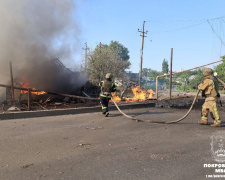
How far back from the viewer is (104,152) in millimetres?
3703

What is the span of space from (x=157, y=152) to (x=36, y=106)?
661cm

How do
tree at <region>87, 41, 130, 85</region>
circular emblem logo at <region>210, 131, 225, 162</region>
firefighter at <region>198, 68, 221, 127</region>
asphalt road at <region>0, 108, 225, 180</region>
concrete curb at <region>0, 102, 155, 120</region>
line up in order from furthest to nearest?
1. tree at <region>87, 41, 130, 85</region>
2. concrete curb at <region>0, 102, 155, 120</region>
3. firefighter at <region>198, 68, 221, 127</region>
4. circular emblem logo at <region>210, 131, 225, 162</region>
5. asphalt road at <region>0, 108, 225, 180</region>

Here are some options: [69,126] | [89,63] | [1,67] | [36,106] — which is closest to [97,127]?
[69,126]

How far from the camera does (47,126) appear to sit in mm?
5867

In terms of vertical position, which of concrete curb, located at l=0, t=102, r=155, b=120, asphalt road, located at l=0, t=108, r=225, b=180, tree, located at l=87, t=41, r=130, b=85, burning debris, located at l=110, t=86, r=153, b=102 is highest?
tree, located at l=87, t=41, r=130, b=85

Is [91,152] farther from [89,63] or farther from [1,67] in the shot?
[89,63]

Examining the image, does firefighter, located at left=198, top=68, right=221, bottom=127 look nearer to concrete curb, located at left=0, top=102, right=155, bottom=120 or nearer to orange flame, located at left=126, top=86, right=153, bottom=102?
concrete curb, located at left=0, top=102, right=155, bottom=120

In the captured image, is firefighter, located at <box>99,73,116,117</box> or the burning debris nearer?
firefighter, located at <box>99,73,116,117</box>

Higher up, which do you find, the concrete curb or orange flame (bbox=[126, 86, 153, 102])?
orange flame (bbox=[126, 86, 153, 102])

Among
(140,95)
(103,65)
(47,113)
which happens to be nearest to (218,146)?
(47,113)

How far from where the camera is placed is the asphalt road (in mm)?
2850

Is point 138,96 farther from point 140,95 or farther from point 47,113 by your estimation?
point 47,113

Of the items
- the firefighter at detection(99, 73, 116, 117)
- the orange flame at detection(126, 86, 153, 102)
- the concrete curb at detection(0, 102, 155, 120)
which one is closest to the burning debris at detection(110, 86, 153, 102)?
the orange flame at detection(126, 86, 153, 102)

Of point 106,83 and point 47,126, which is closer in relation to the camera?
point 47,126
